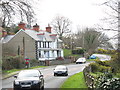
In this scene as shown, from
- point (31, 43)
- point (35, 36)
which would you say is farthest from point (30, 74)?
point (35, 36)

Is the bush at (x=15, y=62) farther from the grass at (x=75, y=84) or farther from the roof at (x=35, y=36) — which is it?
the grass at (x=75, y=84)

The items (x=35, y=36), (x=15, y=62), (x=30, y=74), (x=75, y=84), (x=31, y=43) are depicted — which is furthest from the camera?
(x=35, y=36)

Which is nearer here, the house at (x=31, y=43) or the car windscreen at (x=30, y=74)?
the car windscreen at (x=30, y=74)

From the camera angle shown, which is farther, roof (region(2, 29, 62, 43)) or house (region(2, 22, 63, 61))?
roof (region(2, 29, 62, 43))

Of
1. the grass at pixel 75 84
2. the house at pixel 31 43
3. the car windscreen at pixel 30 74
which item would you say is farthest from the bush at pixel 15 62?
the car windscreen at pixel 30 74

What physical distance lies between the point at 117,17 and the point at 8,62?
32.1 m

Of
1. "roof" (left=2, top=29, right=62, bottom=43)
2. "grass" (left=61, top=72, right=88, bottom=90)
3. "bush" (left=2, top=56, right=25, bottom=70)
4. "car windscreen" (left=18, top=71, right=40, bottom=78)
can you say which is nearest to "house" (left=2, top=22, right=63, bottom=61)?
"roof" (left=2, top=29, right=62, bottom=43)

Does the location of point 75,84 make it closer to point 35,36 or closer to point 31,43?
point 31,43

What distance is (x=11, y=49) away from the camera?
6212 centimetres

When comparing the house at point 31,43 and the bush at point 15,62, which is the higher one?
the house at point 31,43

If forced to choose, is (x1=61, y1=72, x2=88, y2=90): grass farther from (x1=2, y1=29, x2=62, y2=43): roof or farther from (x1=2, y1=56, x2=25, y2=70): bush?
(x1=2, y1=29, x2=62, y2=43): roof

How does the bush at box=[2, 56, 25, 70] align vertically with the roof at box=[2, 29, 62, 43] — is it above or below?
below

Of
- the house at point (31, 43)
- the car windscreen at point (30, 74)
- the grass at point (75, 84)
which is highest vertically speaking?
the house at point (31, 43)

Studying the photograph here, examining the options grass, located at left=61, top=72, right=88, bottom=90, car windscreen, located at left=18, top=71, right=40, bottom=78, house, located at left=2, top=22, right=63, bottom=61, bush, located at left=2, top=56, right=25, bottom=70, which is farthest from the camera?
house, located at left=2, top=22, right=63, bottom=61
